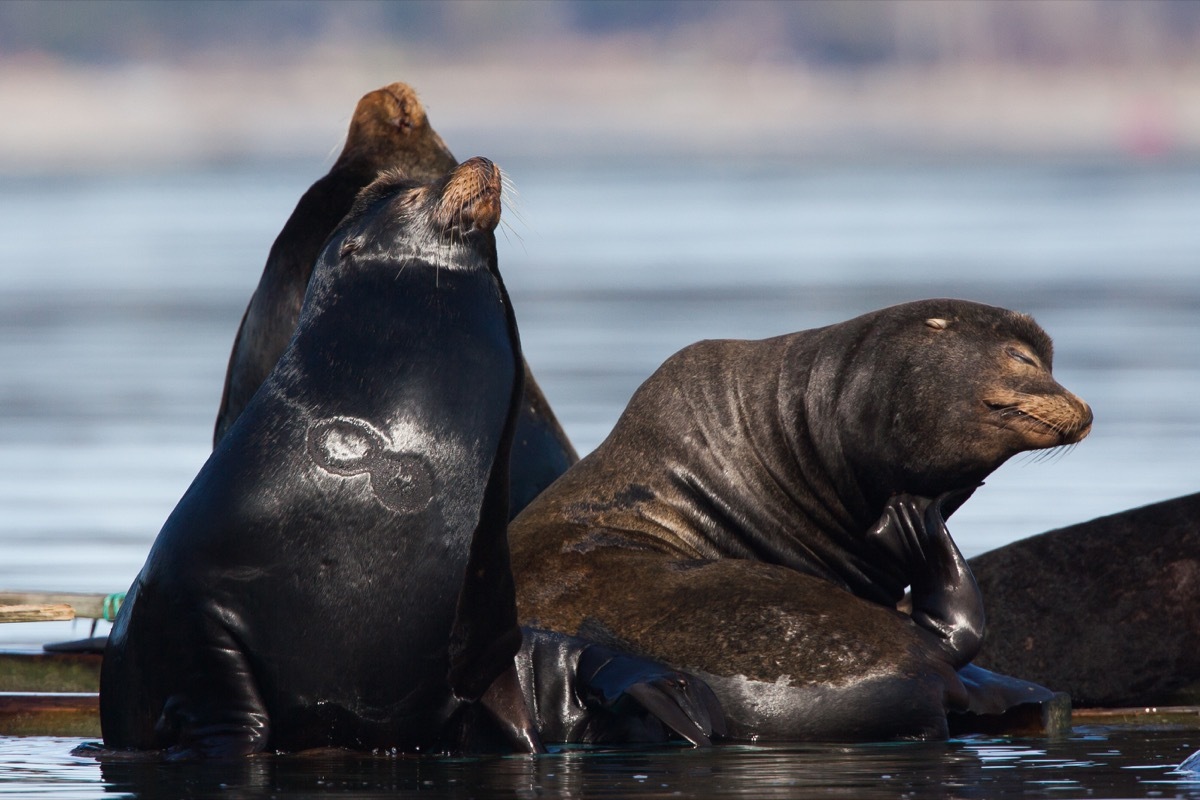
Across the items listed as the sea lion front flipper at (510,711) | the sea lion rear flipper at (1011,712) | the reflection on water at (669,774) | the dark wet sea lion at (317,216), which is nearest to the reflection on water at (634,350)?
the reflection on water at (669,774)

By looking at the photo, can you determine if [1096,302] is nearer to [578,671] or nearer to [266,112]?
[578,671]

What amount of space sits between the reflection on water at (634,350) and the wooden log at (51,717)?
1.38 feet

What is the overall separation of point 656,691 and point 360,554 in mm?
992

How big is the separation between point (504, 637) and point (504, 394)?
0.68 m

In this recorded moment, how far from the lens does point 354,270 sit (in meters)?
7.62

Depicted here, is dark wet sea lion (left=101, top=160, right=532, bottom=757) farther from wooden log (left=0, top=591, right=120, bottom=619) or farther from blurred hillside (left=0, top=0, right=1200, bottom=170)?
blurred hillside (left=0, top=0, right=1200, bottom=170)

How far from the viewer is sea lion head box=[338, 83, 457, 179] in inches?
460

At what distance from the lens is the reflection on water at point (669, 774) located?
21.6ft

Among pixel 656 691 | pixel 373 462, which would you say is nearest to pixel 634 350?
pixel 656 691

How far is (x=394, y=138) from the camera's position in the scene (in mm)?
11750

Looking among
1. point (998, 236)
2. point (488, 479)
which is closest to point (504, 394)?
point (488, 479)

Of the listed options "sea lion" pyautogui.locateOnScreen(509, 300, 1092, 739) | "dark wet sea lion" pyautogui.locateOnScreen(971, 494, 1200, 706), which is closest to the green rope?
"sea lion" pyautogui.locateOnScreen(509, 300, 1092, 739)

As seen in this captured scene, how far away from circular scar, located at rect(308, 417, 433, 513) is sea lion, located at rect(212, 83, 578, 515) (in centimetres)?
327

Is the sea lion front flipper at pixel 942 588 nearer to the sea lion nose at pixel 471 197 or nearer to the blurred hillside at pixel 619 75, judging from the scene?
the sea lion nose at pixel 471 197
